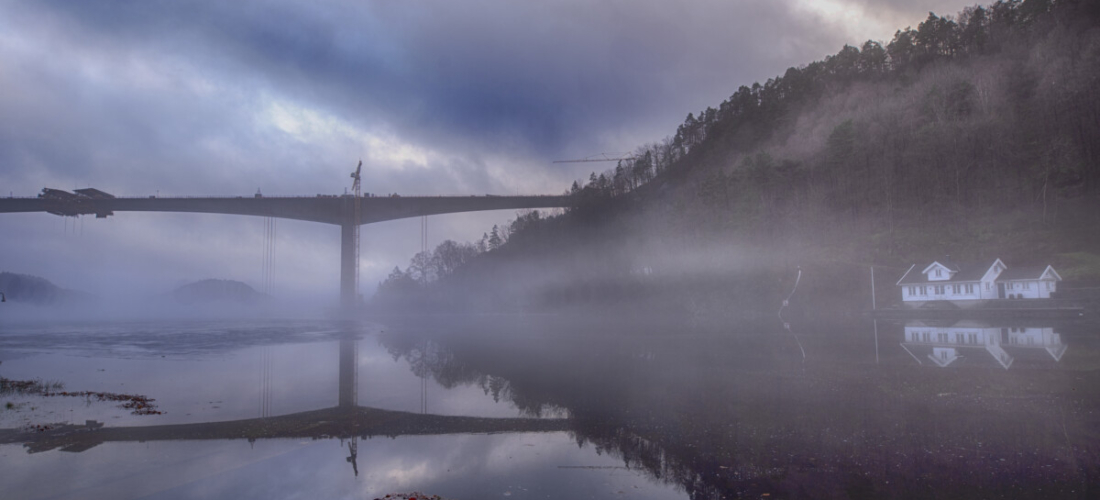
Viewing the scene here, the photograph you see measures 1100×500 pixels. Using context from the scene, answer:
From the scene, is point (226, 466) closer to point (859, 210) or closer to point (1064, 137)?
point (859, 210)

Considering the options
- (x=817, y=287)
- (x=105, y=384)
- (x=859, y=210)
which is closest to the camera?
(x=105, y=384)

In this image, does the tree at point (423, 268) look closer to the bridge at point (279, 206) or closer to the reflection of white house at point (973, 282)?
the bridge at point (279, 206)

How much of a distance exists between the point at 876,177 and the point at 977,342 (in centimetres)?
5675

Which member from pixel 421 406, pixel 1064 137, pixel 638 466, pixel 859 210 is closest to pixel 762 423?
pixel 638 466

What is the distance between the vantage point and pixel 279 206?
97812mm

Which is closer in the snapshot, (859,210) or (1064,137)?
(1064,137)

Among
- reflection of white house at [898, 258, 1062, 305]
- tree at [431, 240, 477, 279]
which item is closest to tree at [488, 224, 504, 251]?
tree at [431, 240, 477, 279]

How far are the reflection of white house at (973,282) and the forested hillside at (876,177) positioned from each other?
150 inches

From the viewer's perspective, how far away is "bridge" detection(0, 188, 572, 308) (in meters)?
97.1

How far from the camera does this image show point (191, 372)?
24562 mm

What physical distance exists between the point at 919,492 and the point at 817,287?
54803mm

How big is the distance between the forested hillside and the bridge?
18.8 m

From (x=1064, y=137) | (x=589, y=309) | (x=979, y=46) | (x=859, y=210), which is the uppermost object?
(x=979, y=46)

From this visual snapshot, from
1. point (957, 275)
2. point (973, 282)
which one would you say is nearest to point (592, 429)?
point (973, 282)
